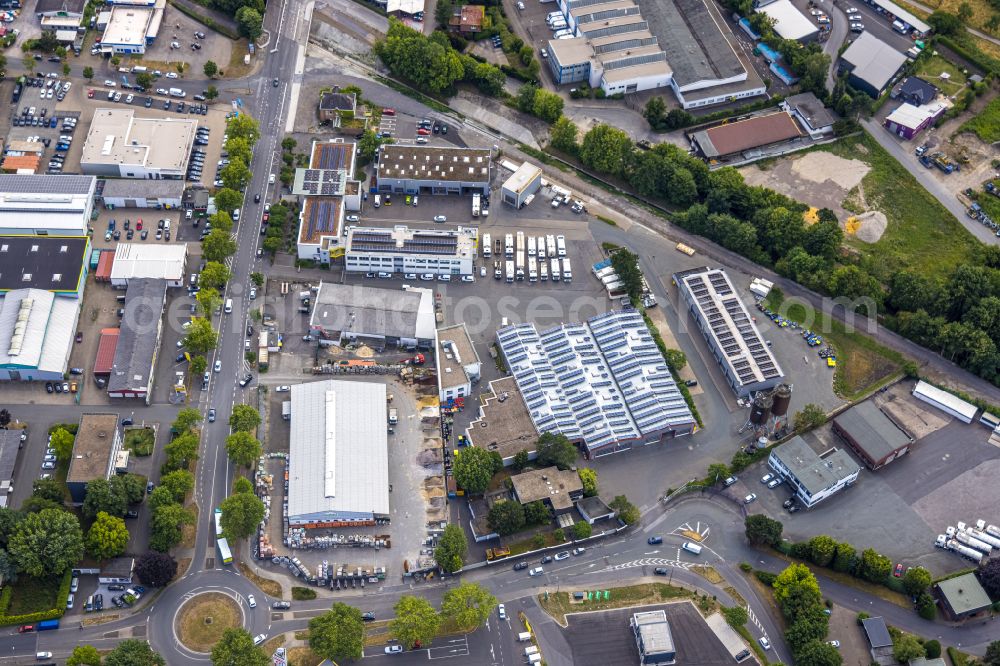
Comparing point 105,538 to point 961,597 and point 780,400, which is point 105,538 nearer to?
point 780,400

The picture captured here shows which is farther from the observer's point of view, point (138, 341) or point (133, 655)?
point (138, 341)

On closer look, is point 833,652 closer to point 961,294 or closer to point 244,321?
point 961,294

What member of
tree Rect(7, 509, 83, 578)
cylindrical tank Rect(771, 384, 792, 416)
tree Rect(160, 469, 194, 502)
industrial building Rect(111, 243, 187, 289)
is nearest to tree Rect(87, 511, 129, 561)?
tree Rect(7, 509, 83, 578)

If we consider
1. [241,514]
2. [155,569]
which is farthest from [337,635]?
[155,569]

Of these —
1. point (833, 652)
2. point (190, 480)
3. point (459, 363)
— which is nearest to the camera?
point (833, 652)

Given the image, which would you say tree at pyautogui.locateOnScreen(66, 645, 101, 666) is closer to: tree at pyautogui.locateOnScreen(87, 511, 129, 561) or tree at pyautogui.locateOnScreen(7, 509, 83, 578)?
tree at pyautogui.locateOnScreen(7, 509, 83, 578)

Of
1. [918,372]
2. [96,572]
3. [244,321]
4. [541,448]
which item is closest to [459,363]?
[541,448]

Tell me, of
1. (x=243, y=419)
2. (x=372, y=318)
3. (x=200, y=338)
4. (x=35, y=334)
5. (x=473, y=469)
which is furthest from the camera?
(x=372, y=318)

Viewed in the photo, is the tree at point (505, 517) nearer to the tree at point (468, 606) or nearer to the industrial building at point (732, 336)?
the tree at point (468, 606)
